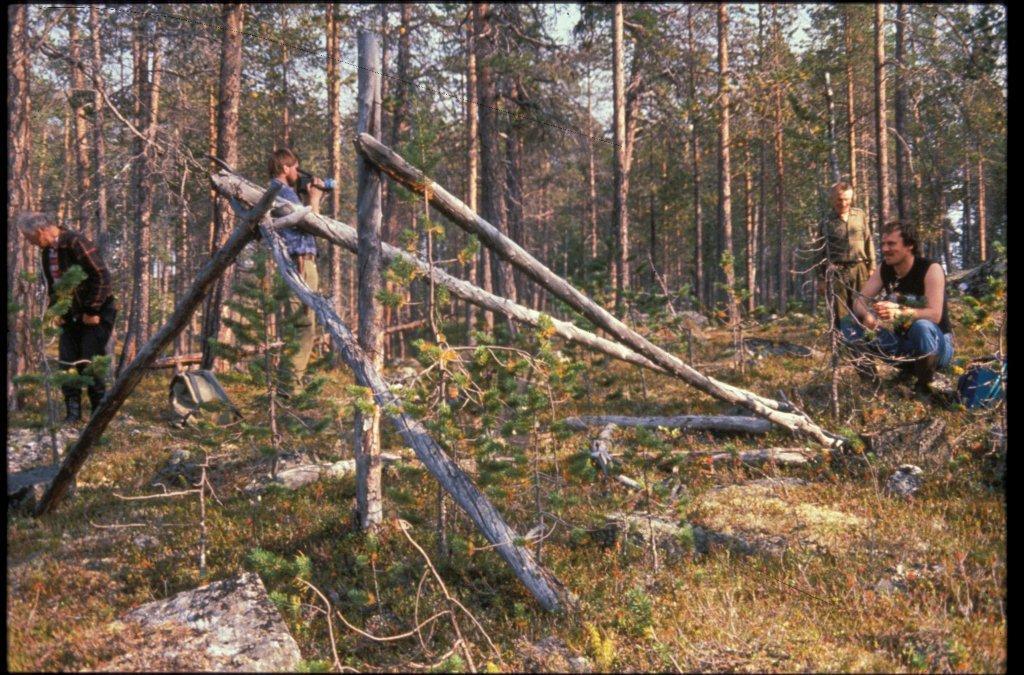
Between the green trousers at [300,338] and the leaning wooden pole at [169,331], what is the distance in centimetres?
93

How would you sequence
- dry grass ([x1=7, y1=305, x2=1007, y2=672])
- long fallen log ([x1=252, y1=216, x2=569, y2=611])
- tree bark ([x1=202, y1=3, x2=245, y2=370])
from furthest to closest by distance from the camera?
tree bark ([x1=202, y1=3, x2=245, y2=370])
long fallen log ([x1=252, y1=216, x2=569, y2=611])
dry grass ([x1=7, y1=305, x2=1007, y2=672])

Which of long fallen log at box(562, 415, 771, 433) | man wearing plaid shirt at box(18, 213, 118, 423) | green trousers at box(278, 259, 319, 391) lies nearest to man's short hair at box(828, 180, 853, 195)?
long fallen log at box(562, 415, 771, 433)

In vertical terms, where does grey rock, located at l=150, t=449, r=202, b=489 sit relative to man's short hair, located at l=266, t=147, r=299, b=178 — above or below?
below

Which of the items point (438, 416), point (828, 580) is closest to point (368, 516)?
point (438, 416)

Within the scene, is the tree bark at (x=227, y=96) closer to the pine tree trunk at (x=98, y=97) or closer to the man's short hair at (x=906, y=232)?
the pine tree trunk at (x=98, y=97)

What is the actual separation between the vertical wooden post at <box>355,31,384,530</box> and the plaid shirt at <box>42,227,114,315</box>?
394 centimetres

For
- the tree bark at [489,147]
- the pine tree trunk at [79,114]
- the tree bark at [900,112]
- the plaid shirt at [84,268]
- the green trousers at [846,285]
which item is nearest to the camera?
the plaid shirt at [84,268]

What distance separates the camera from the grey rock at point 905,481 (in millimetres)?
5117

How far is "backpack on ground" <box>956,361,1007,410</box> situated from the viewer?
561 cm

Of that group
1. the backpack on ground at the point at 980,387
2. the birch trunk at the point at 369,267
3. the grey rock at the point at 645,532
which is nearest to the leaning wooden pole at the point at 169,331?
the birch trunk at the point at 369,267

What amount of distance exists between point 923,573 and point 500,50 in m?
10.7

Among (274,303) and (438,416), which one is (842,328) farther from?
(274,303)

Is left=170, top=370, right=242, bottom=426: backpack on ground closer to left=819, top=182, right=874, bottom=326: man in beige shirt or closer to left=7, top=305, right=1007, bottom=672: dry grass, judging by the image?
left=7, top=305, right=1007, bottom=672: dry grass

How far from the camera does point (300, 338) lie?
711cm
